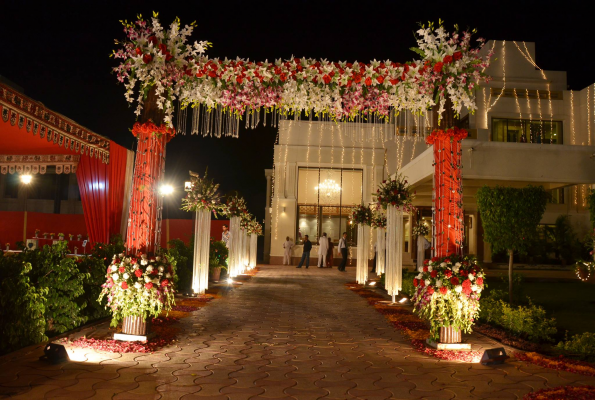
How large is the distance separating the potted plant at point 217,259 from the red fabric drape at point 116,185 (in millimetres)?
3180

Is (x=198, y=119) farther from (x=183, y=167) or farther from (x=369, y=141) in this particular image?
(x=183, y=167)

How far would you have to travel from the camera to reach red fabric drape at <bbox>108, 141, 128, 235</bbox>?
11.9 meters

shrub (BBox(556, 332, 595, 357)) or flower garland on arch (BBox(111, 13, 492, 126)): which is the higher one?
flower garland on arch (BBox(111, 13, 492, 126))

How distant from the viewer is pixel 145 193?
20.9 ft

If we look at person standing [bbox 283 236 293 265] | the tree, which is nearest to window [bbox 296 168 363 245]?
person standing [bbox 283 236 293 265]

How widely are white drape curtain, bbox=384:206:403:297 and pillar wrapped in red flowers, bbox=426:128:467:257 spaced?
4.44 meters

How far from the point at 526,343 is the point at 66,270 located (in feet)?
20.4

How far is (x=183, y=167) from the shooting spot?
3828 centimetres

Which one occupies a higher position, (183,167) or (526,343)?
(183,167)

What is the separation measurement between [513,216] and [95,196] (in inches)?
398

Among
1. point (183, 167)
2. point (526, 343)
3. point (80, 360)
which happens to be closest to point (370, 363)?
point (526, 343)

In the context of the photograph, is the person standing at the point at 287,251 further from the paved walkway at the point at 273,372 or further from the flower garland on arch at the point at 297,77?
the flower garland on arch at the point at 297,77

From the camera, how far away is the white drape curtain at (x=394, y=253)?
10938 millimetres

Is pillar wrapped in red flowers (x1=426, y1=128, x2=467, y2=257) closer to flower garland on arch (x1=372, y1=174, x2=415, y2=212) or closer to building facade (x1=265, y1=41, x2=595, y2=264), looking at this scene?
flower garland on arch (x1=372, y1=174, x2=415, y2=212)
